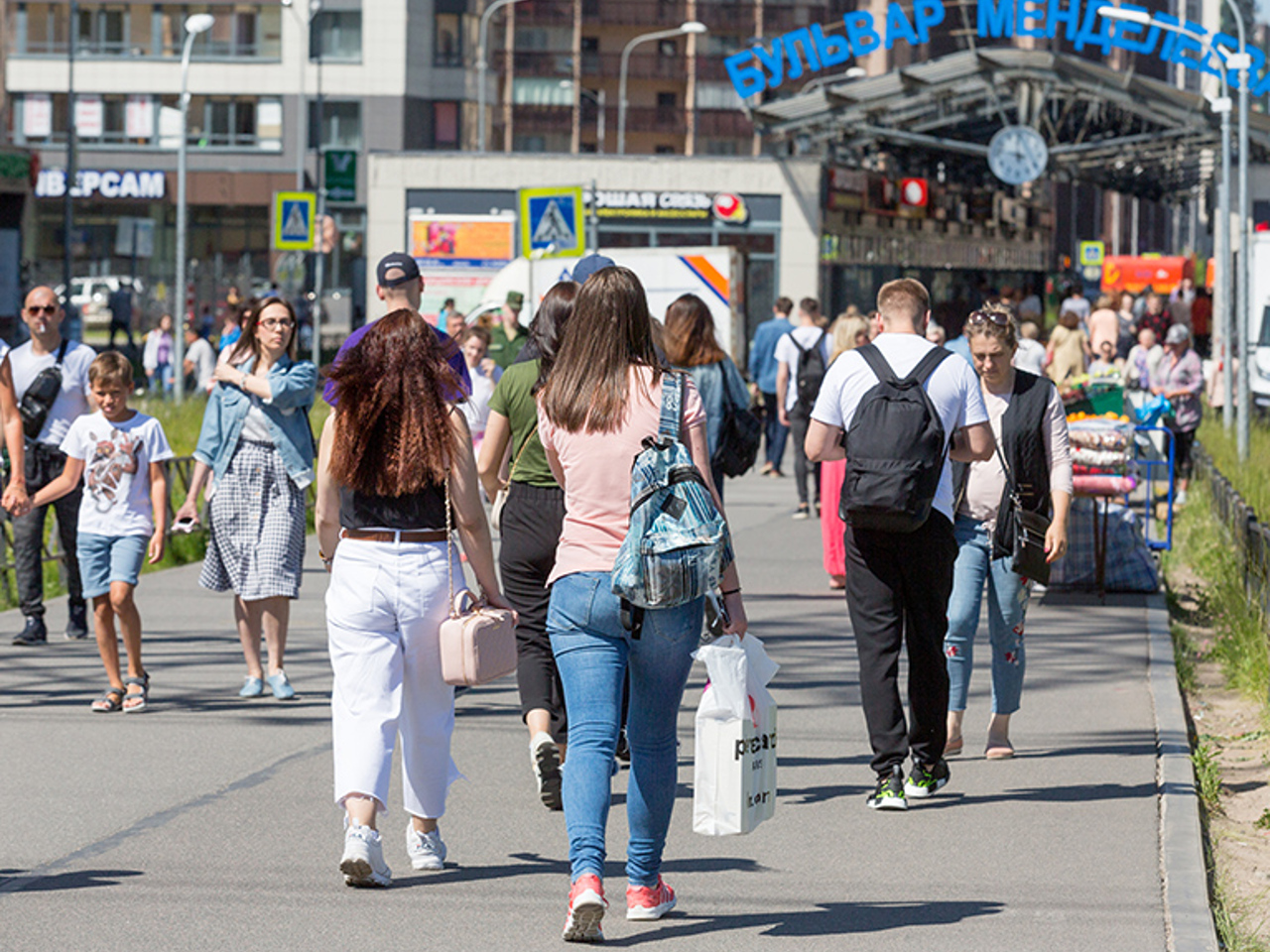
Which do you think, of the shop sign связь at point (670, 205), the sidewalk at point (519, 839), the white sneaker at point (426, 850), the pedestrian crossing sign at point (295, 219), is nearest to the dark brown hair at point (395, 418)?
the white sneaker at point (426, 850)

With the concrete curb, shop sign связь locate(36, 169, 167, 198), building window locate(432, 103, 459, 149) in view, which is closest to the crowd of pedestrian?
the concrete curb

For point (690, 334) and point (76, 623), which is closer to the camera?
point (690, 334)

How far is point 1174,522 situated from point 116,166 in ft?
173

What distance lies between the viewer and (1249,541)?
1061 cm

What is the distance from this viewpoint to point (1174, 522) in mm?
16578

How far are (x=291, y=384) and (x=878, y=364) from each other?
295 centimetres

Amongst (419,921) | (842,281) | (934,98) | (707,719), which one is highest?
(934,98)

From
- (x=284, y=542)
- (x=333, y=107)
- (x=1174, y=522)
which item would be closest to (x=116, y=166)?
(x=333, y=107)

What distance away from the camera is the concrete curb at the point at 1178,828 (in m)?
5.43

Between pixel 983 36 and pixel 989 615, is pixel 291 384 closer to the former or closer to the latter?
pixel 989 615

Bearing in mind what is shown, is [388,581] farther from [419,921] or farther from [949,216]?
[949,216]

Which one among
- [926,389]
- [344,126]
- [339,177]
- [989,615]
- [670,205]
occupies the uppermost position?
[344,126]

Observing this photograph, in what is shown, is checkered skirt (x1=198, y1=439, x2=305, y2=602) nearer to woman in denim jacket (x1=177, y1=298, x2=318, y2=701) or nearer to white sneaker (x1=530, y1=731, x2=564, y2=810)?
woman in denim jacket (x1=177, y1=298, x2=318, y2=701)

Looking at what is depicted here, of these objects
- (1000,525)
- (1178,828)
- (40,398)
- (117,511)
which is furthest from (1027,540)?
(40,398)
